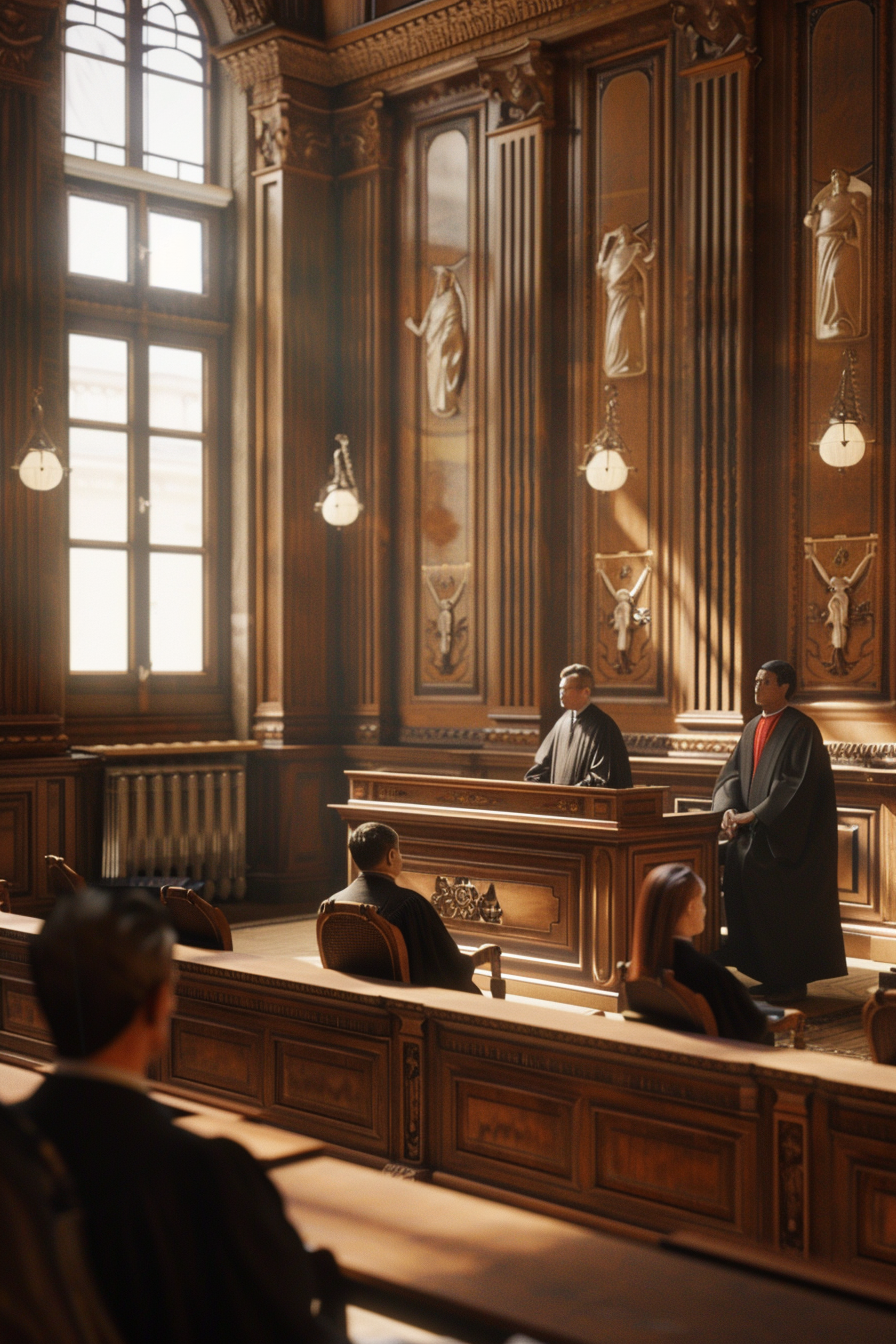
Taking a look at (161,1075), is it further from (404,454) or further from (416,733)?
(404,454)

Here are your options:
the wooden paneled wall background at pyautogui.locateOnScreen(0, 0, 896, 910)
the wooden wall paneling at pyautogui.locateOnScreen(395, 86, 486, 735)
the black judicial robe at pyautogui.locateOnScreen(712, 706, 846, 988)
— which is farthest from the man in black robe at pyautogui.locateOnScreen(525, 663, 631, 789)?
the wooden wall paneling at pyautogui.locateOnScreen(395, 86, 486, 735)

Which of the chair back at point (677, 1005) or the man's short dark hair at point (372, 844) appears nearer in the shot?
the chair back at point (677, 1005)

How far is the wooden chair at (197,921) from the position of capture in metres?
4.96

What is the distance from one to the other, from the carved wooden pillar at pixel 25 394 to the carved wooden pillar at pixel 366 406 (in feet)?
7.47

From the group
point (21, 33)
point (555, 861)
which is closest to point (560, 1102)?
point (555, 861)

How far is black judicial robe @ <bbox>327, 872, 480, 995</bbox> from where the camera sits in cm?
494

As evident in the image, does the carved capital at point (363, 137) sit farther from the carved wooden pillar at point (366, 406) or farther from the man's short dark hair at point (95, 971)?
the man's short dark hair at point (95, 971)

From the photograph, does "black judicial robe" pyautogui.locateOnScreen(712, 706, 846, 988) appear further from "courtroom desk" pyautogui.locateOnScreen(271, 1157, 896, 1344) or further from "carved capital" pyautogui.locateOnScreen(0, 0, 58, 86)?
"carved capital" pyautogui.locateOnScreen(0, 0, 58, 86)

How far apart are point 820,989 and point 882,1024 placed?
4246 mm

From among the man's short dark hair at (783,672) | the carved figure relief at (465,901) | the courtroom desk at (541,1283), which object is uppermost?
the man's short dark hair at (783,672)

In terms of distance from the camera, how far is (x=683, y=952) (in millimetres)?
3824

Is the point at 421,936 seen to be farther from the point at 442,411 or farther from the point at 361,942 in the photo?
the point at 442,411

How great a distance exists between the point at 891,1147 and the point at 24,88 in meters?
8.67

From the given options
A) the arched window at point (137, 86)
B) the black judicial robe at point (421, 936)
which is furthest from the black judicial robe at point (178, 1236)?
the arched window at point (137, 86)
